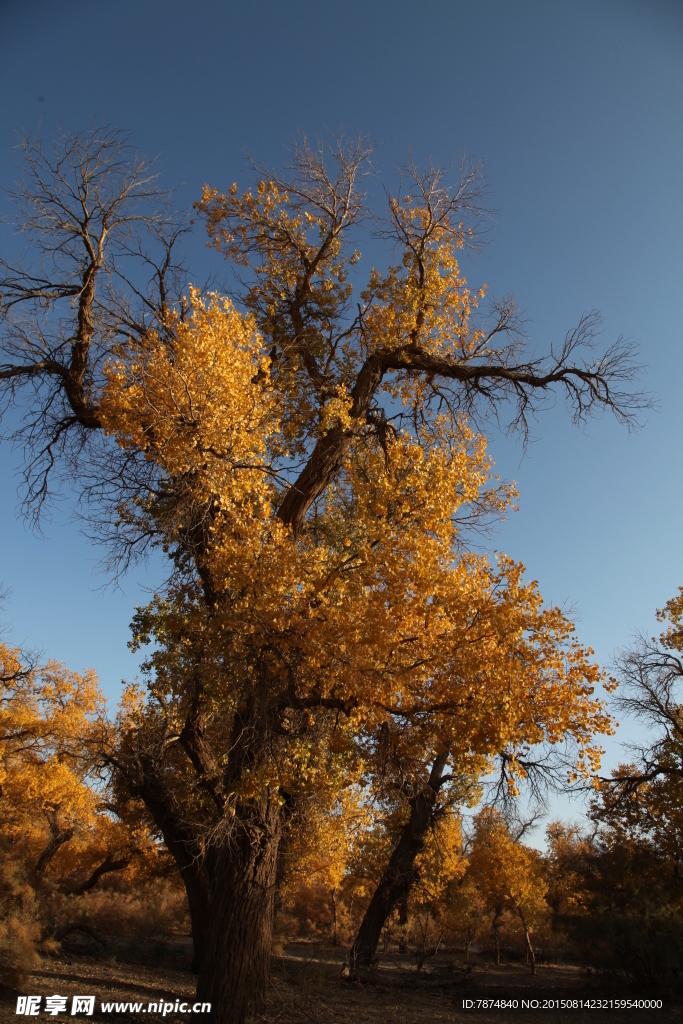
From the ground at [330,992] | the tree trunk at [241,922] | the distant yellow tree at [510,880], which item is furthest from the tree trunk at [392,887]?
the distant yellow tree at [510,880]

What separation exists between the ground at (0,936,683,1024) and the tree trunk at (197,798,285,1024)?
0.24m

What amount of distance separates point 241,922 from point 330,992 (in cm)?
658

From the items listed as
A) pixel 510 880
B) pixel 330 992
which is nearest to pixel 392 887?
pixel 330 992

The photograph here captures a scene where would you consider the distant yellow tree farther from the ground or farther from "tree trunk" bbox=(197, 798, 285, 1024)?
"tree trunk" bbox=(197, 798, 285, 1024)

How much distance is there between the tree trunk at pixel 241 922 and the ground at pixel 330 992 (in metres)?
0.24

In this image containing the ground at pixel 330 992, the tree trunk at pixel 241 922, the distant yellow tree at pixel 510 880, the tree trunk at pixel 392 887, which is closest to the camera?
the tree trunk at pixel 241 922

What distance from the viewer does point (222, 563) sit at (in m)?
6.99

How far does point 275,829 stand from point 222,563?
358 cm

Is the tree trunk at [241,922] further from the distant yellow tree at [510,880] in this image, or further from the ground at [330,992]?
the distant yellow tree at [510,880]

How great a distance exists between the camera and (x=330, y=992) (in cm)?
1085

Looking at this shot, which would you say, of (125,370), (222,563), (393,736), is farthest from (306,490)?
(393,736)

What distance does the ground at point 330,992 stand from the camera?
26.6ft

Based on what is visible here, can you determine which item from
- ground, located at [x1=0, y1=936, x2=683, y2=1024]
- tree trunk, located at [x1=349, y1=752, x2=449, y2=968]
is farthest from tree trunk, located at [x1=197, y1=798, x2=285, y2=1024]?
tree trunk, located at [x1=349, y1=752, x2=449, y2=968]

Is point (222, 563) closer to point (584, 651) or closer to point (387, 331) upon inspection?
point (584, 651)
